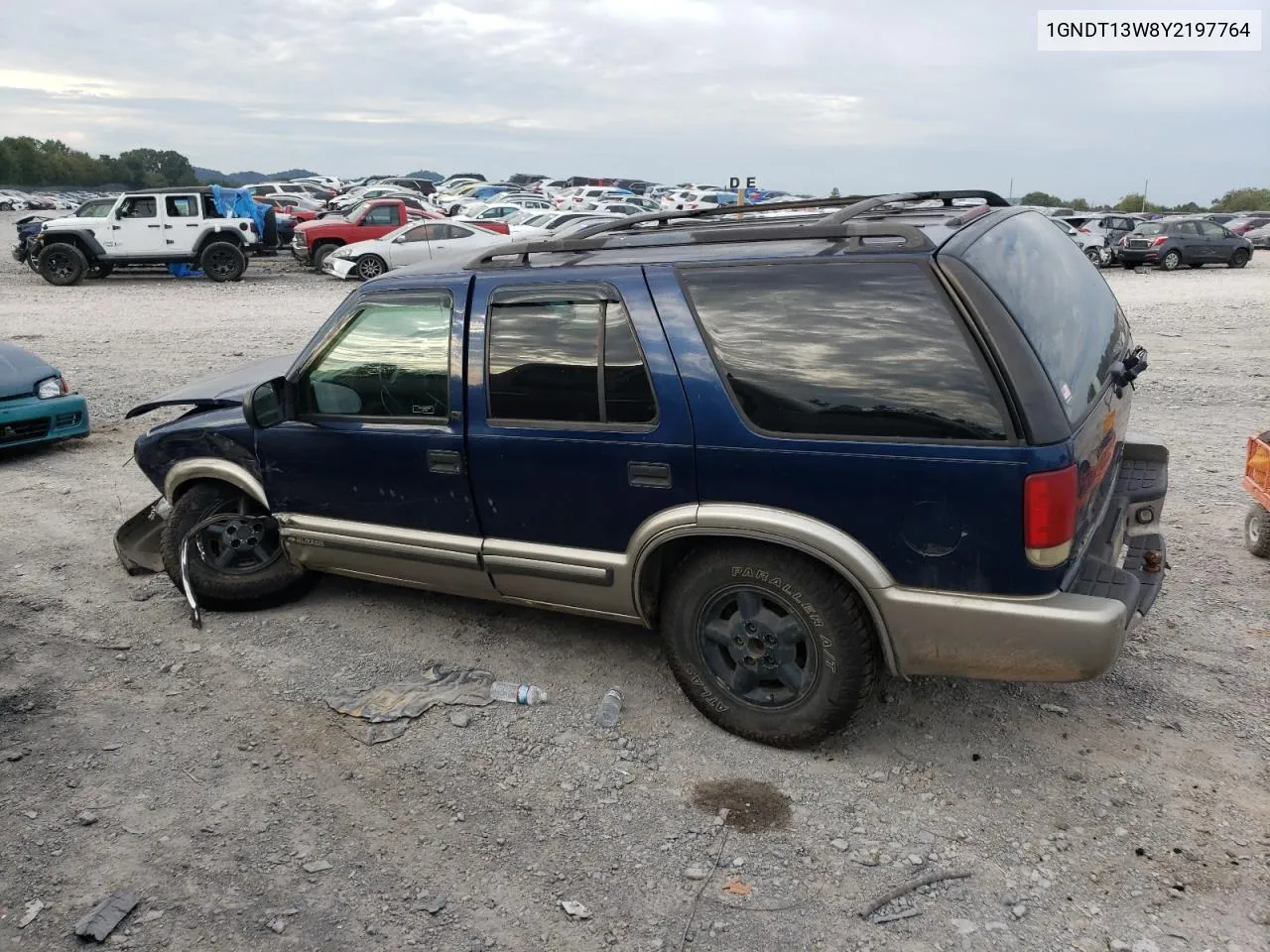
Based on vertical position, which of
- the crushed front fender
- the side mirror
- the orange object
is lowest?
the crushed front fender

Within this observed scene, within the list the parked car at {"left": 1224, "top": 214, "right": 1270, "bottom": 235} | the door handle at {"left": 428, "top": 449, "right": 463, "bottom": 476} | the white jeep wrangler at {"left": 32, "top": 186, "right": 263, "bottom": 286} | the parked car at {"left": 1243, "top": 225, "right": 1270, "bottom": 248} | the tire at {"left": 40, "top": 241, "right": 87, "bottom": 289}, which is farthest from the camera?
the parked car at {"left": 1224, "top": 214, "right": 1270, "bottom": 235}

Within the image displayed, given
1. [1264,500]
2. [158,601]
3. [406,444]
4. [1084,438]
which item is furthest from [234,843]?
[1264,500]

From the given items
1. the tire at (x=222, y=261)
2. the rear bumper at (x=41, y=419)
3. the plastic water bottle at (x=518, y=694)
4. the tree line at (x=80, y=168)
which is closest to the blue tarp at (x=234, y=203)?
the tire at (x=222, y=261)

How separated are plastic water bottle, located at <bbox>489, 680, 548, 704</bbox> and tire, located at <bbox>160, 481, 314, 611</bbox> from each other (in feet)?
4.56

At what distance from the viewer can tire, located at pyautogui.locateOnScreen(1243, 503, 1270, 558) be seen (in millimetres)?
4953

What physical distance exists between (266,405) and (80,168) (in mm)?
117062

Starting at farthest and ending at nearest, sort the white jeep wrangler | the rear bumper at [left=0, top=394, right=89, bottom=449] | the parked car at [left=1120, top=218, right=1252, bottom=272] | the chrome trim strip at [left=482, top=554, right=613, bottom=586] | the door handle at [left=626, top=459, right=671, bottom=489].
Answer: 1. the parked car at [left=1120, top=218, right=1252, bottom=272]
2. the white jeep wrangler
3. the rear bumper at [left=0, top=394, right=89, bottom=449]
4. the chrome trim strip at [left=482, top=554, right=613, bottom=586]
5. the door handle at [left=626, top=459, right=671, bottom=489]

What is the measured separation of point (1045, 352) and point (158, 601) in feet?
14.4

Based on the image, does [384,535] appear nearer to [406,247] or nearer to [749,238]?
[749,238]

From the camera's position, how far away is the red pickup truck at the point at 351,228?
21.8m

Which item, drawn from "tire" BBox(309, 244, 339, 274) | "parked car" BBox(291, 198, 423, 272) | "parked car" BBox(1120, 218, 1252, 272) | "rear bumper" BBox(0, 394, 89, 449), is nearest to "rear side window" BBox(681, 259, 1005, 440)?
"rear bumper" BBox(0, 394, 89, 449)

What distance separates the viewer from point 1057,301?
3418 mm

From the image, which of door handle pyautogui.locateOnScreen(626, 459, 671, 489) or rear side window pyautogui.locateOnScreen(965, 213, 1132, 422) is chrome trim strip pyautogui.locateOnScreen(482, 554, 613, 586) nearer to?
door handle pyautogui.locateOnScreen(626, 459, 671, 489)

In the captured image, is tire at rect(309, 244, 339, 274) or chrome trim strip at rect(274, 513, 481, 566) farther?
tire at rect(309, 244, 339, 274)
